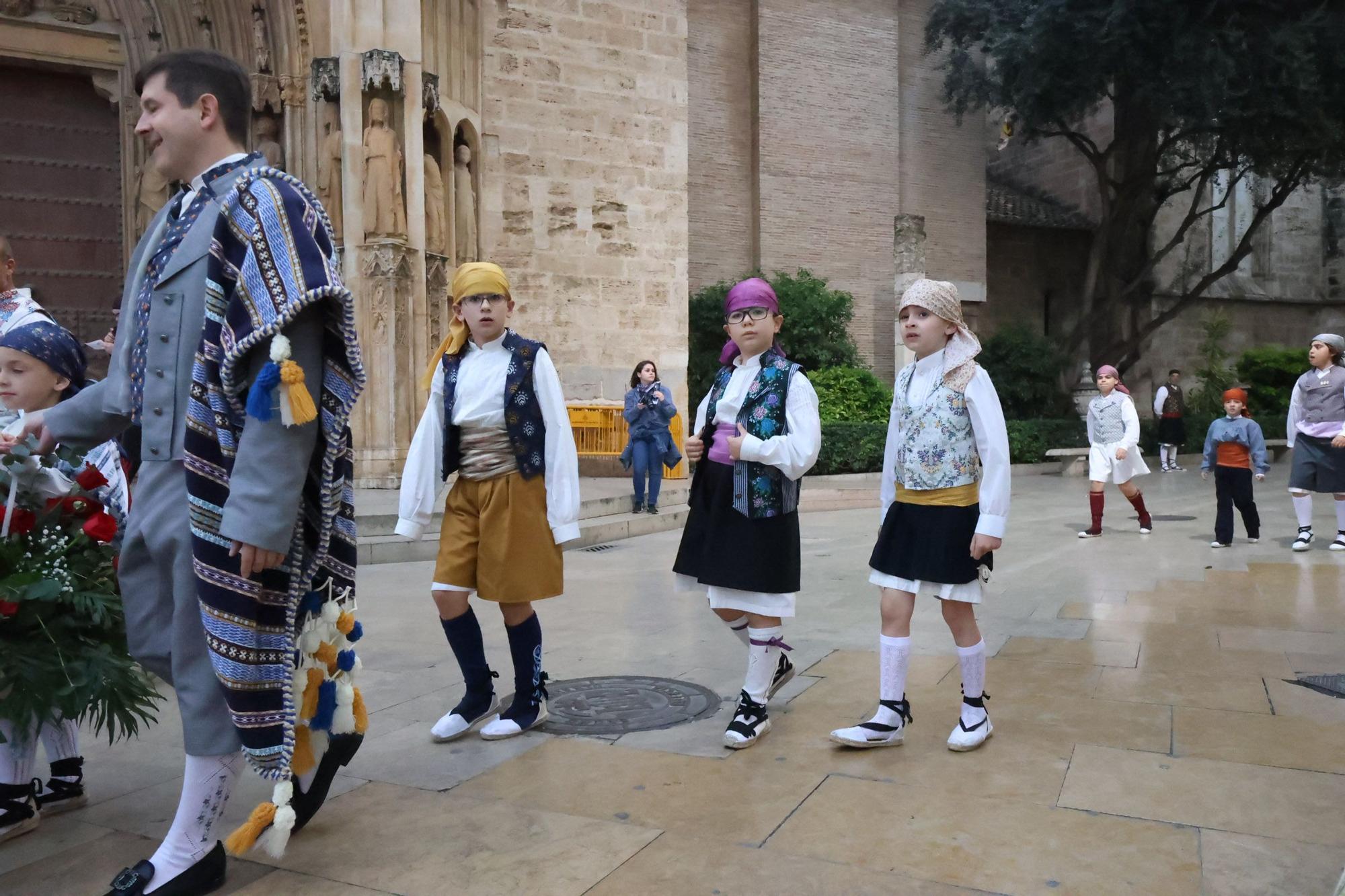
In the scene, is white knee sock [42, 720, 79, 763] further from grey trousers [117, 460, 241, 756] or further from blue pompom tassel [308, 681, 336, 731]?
blue pompom tassel [308, 681, 336, 731]

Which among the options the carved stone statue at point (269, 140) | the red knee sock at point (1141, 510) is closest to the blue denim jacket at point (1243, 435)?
the red knee sock at point (1141, 510)

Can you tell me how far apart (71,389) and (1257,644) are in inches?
231

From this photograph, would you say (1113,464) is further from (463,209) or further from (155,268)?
(155,268)

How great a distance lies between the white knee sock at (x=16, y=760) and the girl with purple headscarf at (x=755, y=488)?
7.70ft

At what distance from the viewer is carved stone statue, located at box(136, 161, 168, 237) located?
1198 cm

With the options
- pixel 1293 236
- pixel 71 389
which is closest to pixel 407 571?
pixel 71 389

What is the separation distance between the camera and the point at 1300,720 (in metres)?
4.48

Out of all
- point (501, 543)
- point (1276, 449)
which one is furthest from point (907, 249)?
point (501, 543)

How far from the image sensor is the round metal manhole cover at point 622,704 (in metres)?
4.52

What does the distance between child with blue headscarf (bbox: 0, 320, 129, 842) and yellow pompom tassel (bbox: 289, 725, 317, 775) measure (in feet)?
3.09

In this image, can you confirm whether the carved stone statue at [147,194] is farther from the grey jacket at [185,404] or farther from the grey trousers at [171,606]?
the grey trousers at [171,606]

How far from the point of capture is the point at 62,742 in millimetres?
3547

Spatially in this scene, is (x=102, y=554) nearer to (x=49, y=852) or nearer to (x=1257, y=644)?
(x=49, y=852)

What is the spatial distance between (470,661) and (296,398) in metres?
2.10
